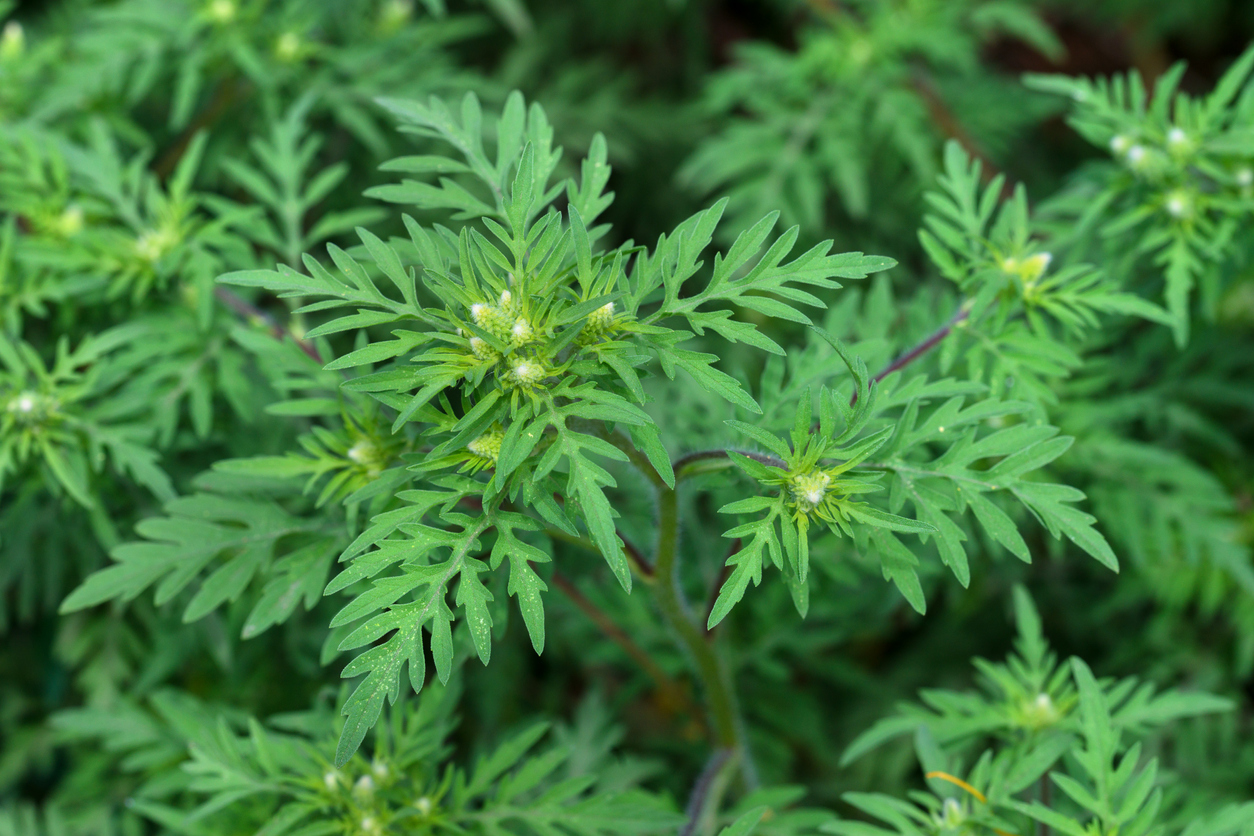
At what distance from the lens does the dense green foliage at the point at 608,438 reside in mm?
1430

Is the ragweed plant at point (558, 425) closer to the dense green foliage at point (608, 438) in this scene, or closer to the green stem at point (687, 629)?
the dense green foliage at point (608, 438)

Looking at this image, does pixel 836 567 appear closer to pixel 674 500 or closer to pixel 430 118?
pixel 674 500

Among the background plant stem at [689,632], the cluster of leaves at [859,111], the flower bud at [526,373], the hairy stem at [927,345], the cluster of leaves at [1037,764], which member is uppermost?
the cluster of leaves at [859,111]

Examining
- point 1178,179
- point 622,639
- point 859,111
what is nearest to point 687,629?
point 622,639

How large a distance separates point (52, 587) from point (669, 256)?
70.6 inches

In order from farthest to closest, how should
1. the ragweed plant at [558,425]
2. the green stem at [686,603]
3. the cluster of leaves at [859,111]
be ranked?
the cluster of leaves at [859,111], the green stem at [686,603], the ragweed plant at [558,425]

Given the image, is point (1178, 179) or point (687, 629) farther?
point (1178, 179)

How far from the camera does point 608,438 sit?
1.49m

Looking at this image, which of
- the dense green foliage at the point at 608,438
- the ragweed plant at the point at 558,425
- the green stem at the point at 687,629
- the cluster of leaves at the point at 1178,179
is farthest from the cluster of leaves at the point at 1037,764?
the cluster of leaves at the point at 1178,179

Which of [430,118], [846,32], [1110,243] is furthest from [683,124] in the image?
[430,118]

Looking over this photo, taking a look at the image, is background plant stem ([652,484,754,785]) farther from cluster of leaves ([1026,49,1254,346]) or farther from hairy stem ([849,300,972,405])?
cluster of leaves ([1026,49,1254,346])

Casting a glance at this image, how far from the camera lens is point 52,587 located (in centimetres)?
233

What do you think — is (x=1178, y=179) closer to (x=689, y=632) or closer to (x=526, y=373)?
(x=689, y=632)

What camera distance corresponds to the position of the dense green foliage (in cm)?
143
